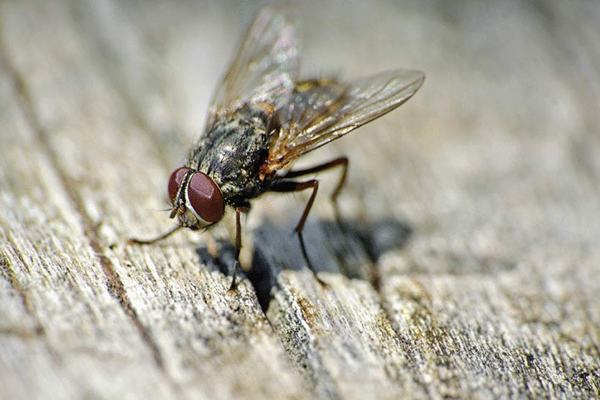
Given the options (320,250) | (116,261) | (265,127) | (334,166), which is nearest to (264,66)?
(265,127)

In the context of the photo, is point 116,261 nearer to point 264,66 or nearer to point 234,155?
point 234,155

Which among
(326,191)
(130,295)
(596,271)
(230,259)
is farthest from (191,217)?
(596,271)

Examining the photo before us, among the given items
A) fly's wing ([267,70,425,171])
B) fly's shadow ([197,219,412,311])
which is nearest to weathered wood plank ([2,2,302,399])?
fly's shadow ([197,219,412,311])

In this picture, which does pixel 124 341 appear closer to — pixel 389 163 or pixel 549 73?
pixel 389 163

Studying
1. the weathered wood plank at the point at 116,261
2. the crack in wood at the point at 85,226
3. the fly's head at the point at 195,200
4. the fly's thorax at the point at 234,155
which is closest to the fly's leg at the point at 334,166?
the fly's thorax at the point at 234,155

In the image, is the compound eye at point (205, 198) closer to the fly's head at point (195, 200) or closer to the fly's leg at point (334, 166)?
the fly's head at point (195, 200)

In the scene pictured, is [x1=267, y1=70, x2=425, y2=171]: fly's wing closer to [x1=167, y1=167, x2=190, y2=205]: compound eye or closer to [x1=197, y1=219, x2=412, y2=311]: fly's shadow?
[x1=197, y1=219, x2=412, y2=311]: fly's shadow

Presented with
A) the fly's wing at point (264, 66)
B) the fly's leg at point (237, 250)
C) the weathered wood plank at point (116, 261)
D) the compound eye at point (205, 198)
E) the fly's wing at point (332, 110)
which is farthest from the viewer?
the fly's wing at point (264, 66)
